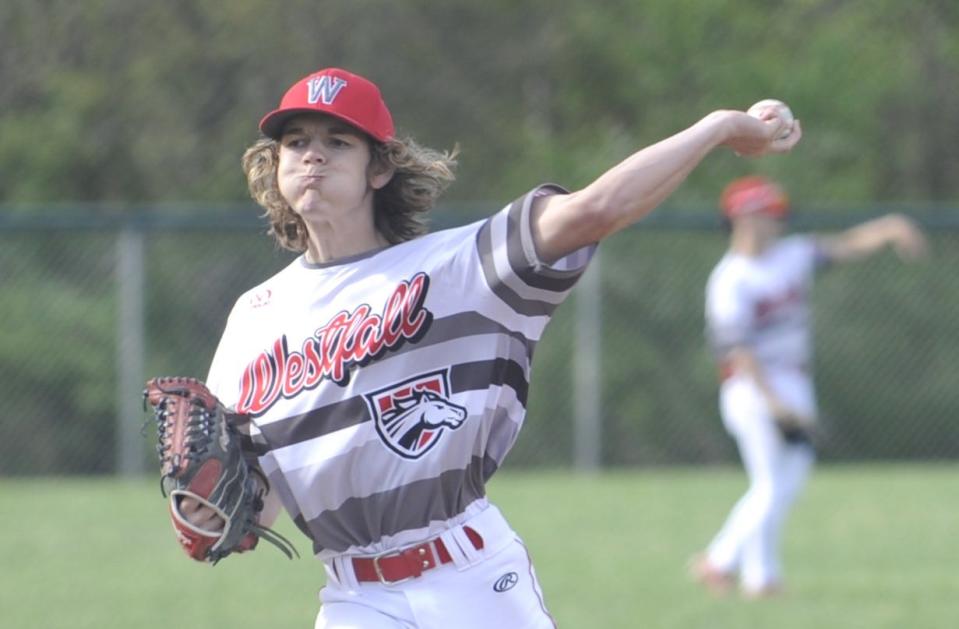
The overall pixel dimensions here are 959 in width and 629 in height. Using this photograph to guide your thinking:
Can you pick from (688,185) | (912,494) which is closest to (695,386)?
(912,494)

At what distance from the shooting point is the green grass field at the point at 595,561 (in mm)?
8289

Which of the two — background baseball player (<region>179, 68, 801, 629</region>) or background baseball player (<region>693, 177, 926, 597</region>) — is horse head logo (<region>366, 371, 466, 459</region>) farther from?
background baseball player (<region>693, 177, 926, 597</region>)

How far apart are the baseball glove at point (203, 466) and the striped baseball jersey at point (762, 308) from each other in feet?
17.0

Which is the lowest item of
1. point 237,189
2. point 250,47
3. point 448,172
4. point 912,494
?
point 912,494

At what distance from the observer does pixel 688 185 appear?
20328mm

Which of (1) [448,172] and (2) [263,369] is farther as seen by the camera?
(1) [448,172]

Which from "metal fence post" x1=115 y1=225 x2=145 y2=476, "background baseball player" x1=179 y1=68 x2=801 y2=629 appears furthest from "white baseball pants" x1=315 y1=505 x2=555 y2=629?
"metal fence post" x1=115 y1=225 x2=145 y2=476

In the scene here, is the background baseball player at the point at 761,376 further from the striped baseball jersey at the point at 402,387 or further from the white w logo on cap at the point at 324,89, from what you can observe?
the white w logo on cap at the point at 324,89

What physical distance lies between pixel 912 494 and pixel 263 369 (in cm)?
967

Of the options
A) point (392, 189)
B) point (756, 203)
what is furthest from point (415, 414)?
point (756, 203)

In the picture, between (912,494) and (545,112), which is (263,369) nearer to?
(912,494)

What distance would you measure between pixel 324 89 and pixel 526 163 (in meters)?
17.8

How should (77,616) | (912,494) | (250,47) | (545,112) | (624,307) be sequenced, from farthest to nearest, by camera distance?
(545,112), (250,47), (624,307), (912,494), (77,616)

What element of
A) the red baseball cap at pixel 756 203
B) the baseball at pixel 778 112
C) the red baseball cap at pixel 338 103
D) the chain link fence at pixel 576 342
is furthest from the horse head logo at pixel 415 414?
the chain link fence at pixel 576 342
